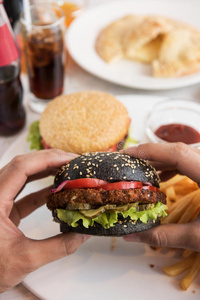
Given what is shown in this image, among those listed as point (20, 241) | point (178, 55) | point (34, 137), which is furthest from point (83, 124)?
point (178, 55)

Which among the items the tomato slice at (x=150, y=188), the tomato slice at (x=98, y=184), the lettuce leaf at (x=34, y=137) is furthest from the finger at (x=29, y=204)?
the tomato slice at (x=150, y=188)

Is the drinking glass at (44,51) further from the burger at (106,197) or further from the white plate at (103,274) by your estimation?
the burger at (106,197)

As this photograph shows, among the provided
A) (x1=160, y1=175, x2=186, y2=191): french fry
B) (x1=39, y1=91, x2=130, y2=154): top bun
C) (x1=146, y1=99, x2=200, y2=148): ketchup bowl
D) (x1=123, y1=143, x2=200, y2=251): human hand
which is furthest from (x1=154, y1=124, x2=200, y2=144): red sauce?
(x1=123, y1=143, x2=200, y2=251): human hand

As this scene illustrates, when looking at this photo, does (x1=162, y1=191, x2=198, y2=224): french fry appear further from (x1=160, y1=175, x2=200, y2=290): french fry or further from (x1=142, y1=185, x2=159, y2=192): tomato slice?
(x1=142, y1=185, x2=159, y2=192): tomato slice

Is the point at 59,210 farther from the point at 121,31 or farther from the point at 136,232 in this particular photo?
the point at 121,31

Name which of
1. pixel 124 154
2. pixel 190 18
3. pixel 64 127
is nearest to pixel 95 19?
pixel 190 18

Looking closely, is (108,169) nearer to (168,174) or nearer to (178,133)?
(168,174)
